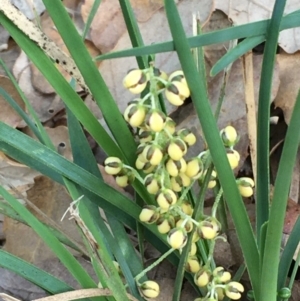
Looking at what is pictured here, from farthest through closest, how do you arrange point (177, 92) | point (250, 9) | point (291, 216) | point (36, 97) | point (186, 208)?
1. point (36, 97)
2. point (250, 9)
3. point (291, 216)
4. point (186, 208)
5. point (177, 92)

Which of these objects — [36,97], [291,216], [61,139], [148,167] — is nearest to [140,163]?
[148,167]

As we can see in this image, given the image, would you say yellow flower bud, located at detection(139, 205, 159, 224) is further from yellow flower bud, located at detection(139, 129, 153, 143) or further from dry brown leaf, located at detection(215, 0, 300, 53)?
dry brown leaf, located at detection(215, 0, 300, 53)

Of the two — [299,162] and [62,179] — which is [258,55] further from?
[62,179]

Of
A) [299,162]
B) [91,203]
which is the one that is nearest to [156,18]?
[299,162]

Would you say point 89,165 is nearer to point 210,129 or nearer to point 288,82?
point 210,129

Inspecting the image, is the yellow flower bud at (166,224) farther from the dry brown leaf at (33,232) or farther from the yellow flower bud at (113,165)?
the dry brown leaf at (33,232)

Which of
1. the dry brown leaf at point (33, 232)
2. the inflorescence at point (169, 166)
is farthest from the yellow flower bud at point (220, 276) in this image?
the dry brown leaf at point (33, 232)
